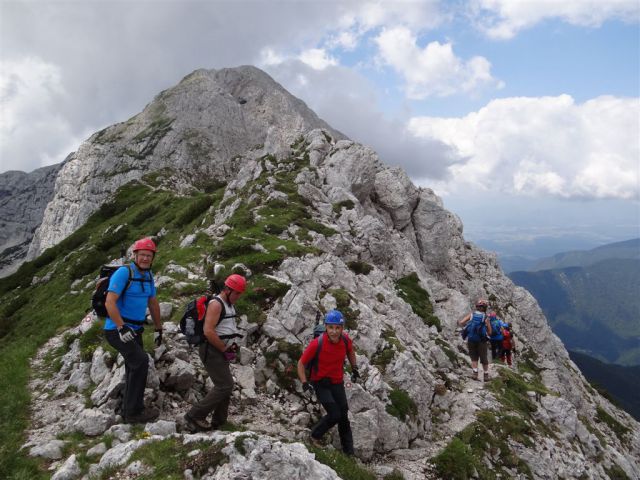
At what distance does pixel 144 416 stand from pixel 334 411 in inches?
192

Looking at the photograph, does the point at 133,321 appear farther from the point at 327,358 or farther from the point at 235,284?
the point at 327,358

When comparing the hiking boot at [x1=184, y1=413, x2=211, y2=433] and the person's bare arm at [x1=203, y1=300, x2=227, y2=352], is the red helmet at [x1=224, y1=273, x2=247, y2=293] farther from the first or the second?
the hiking boot at [x1=184, y1=413, x2=211, y2=433]

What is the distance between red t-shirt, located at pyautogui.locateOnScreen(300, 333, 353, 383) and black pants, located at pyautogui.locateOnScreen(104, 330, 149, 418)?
13.3 ft

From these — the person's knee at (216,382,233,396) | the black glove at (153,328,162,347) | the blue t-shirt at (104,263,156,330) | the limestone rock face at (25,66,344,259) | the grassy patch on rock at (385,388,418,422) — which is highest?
the limestone rock face at (25,66,344,259)

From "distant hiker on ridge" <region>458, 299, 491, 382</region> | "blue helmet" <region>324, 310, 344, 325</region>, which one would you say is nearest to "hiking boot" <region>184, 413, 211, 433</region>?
"blue helmet" <region>324, 310, 344, 325</region>

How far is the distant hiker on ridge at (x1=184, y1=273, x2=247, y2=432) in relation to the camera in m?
9.45

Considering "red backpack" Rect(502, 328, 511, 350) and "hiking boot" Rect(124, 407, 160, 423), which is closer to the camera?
"hiking boot" Rect(124, 407, 160, 423)

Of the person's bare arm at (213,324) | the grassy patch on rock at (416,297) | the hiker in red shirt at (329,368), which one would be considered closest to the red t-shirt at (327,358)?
the hiker in red shirt at (329,368)

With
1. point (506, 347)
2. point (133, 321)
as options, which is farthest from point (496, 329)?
point (133, 321)

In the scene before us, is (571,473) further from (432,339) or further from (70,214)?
(70,214)

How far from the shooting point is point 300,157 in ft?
155

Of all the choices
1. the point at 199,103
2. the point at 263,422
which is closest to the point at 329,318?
the point at 263,422

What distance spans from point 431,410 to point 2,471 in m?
Result: 13.8

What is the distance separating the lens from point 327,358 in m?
10.2
